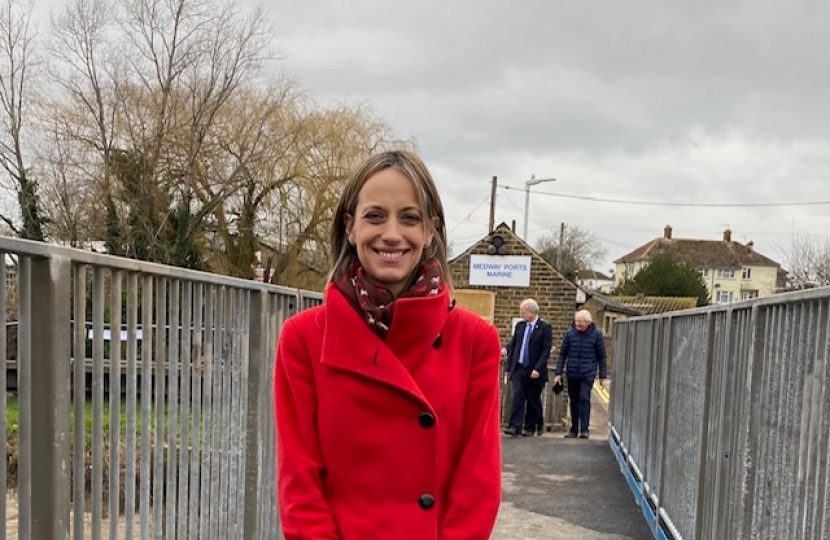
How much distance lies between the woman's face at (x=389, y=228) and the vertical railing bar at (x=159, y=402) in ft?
2.39

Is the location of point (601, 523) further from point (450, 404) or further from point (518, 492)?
point (450, 404)

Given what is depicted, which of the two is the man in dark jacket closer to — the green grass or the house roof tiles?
the green grass

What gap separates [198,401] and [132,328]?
67cm

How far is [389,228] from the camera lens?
1895 mm

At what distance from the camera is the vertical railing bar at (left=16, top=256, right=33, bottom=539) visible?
1507 mm

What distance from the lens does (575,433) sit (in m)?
9.07

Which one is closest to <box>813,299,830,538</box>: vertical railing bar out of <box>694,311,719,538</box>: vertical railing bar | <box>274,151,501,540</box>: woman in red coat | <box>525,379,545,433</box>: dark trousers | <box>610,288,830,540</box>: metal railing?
<box>610,288,830,540</box>: metal railing

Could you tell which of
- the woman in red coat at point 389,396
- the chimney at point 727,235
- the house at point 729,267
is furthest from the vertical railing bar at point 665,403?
the chimney at point 727,235

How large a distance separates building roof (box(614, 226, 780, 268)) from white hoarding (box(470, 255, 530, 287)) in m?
57.8

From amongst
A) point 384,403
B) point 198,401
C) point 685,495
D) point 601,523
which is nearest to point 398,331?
point 384,403

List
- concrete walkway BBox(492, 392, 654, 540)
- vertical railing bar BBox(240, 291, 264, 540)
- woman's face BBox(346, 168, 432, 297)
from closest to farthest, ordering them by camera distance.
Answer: woman's face BBox(346, 168, 432, 297)
vertical railing bar BBox(240, 291, 264, 540)
concrete walkway BBox(492, 392, 654, 540)

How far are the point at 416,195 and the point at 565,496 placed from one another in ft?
15.7

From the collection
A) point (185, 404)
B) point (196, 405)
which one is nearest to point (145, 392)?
point (185, 404)

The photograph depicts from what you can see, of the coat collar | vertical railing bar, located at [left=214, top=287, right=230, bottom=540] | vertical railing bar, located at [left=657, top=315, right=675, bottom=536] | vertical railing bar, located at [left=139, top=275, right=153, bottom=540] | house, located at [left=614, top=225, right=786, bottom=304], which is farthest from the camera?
house, located at [left=614, top=225, right=786, bottom=304]
